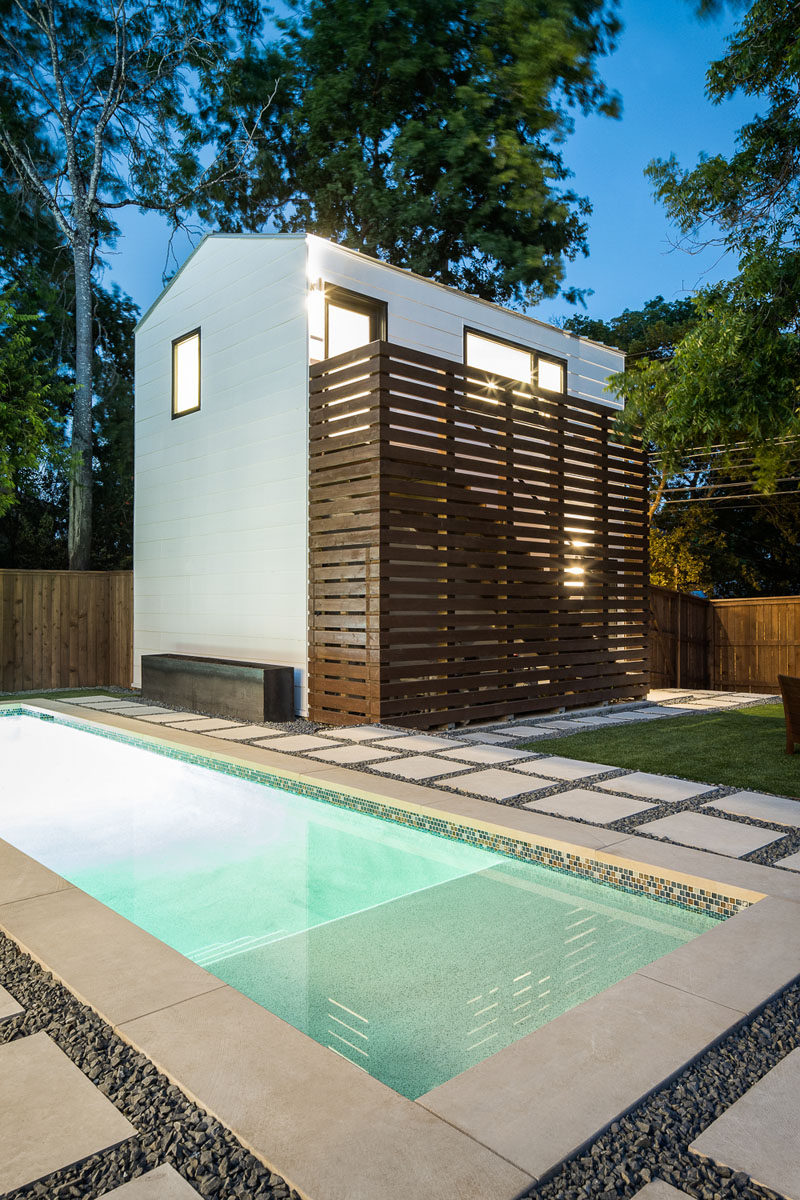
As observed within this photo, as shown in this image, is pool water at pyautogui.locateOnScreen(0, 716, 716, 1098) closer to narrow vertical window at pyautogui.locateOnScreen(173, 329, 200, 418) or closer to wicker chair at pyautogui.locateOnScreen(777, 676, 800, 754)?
wicker chair at pyautogui.locateOnScreen(777, 676, 800, 754)

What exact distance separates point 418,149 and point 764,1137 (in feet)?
54.0

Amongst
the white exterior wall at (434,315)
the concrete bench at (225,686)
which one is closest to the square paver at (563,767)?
the concrete bench at (225,686)

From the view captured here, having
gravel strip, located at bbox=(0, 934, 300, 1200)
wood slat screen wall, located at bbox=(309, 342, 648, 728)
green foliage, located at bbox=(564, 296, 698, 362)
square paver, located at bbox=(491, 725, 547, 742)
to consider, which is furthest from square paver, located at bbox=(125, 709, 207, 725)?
green foliage, located at bbox=(564, 296, 698, 362)

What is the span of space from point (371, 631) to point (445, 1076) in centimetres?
442

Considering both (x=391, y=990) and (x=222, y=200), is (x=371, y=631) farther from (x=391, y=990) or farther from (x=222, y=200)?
(x=222, y=200)

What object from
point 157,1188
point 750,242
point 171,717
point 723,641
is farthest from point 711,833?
point 723,641

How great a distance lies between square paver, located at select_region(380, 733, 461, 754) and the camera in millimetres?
5496

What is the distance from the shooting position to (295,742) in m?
5.77

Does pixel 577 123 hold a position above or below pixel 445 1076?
above

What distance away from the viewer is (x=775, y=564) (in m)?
19.2

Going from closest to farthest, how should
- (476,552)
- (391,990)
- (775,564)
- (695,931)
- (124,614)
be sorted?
(391,990), (695,931), (476,552), (124,614), (775,564)

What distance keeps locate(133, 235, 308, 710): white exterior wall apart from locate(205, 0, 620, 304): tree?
8111mm

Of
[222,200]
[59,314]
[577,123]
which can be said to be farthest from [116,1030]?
[222,200]

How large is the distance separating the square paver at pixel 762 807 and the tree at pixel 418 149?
1296 cm
